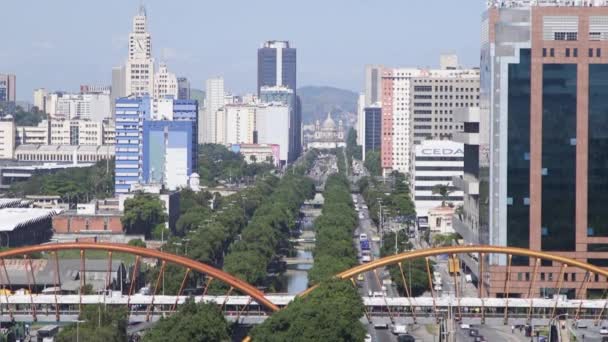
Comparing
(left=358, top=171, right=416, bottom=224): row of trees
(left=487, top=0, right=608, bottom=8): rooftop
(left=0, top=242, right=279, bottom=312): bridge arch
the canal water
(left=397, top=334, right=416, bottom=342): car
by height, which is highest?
(left=487, top=0, right=608, bottom=8): rooftop

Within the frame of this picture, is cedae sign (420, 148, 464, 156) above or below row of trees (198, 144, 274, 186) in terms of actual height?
above

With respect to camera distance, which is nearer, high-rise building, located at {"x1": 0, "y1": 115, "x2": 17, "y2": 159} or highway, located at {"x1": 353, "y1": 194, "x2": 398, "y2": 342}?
highway, located at {"x1": 353, "y1": 194, "x2": 398, "y2": 342}

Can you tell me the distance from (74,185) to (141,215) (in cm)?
2805

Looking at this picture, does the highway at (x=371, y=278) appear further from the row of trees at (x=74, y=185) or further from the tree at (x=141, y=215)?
the row of trees at (x=74, y=185)

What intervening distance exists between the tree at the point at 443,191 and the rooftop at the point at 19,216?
85.6ft

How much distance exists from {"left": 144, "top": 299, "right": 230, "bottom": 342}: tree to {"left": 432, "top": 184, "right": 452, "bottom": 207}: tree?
62.4 metres

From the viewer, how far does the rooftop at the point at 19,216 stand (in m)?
82.6

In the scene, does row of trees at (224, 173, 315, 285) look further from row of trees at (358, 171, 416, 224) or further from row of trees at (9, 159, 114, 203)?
row of trees at (9, 159, 114, 203)

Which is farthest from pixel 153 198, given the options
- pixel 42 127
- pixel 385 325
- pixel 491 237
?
pixel 42 127

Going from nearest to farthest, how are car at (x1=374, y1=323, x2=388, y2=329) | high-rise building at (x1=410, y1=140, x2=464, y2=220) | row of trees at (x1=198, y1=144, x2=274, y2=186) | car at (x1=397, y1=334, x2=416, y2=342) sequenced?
1. car at (x1=397, y1=334, x2=416, y2=342)
2. car at (x1=374, y1=323, x2=388, y2=329)
3. high-rise building at (x1=410, y1=140, x2=464, y2=220)
4. row of trees at (x1=198, y1=144, x2=274, y2=186)

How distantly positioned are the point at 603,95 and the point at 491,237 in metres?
6.81

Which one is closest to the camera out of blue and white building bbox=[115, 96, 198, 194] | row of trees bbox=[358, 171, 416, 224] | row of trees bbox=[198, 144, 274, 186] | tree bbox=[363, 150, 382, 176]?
row of trees bbox=[358, 171, 416, 224]

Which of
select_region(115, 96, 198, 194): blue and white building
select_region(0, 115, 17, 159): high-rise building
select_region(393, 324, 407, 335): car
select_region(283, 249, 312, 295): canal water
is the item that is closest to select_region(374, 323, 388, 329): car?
select_region(393, 324, 407, 335): car

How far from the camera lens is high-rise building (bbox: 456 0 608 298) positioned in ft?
192
